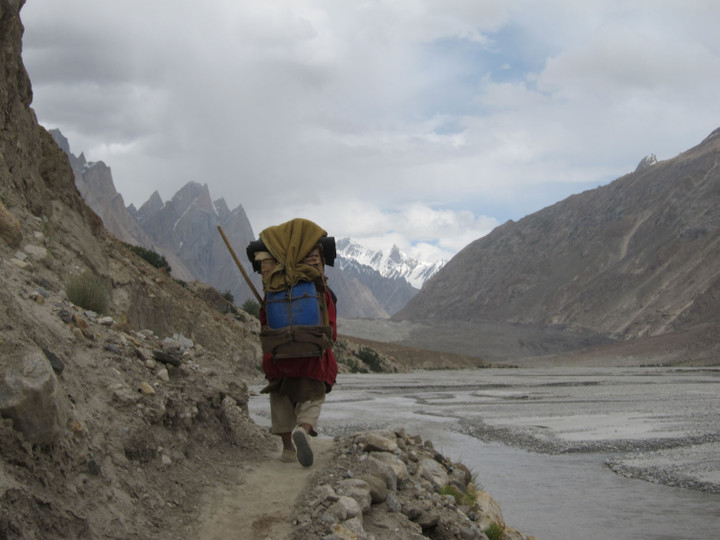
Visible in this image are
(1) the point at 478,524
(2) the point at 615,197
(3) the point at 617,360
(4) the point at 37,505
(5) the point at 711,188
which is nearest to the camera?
(4) the point at 37,505

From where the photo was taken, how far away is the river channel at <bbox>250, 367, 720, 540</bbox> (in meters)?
7.26

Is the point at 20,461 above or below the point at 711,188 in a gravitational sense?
below

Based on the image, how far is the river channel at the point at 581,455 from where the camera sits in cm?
726

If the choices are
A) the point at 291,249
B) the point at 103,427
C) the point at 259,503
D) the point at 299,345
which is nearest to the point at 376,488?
the point at 259,503

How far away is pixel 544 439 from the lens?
42.3ft

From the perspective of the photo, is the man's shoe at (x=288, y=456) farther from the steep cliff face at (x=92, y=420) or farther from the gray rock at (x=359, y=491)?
the gray rock at (x=359, y=491)

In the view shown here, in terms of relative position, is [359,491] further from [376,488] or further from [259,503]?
[259,503]

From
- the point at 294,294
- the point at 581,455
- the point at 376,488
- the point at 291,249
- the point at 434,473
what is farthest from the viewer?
the point at 581,455

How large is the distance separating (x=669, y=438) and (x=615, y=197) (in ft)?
543

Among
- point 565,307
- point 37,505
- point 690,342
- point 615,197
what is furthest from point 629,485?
point 615,197

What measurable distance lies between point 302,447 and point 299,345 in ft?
2.60

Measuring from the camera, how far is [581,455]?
11.1m

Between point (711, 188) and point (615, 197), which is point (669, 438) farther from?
point (615, 197)

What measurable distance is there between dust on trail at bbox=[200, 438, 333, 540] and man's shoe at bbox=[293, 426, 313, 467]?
8cm
